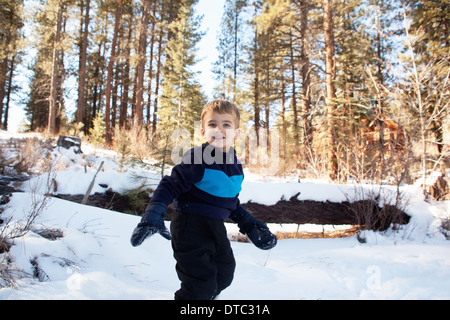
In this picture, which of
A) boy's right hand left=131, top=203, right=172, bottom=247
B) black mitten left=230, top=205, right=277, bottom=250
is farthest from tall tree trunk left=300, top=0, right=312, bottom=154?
boy's right hand left=131, top=203, right=172, bottom=247

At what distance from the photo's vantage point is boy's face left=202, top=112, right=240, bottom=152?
1.46 meters

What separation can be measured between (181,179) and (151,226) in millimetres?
317

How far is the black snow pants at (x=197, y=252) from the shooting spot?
128 cm

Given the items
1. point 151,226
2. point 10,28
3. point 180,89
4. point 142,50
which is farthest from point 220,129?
point 10,28

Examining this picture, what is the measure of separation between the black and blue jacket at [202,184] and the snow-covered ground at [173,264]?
3.08 ft

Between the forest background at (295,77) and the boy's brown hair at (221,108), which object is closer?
the boy's brown hair at (221,108)

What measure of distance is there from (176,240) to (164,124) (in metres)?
14.5

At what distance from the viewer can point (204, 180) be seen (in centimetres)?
138

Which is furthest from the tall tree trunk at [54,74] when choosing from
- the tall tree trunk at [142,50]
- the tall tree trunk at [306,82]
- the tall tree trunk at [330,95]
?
the tall tree trunk at [330,95]

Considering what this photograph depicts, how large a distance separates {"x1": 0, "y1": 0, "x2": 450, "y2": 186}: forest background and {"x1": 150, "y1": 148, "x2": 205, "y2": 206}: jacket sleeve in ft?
9.99

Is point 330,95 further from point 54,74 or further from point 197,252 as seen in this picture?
point 54,74

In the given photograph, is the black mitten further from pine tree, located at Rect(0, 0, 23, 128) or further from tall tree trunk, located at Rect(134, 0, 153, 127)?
pine tree, located at Rect(0, 0, 23, 128)

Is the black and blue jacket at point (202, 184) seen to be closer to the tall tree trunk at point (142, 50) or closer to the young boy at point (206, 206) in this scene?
the young boy at point (206, 206)

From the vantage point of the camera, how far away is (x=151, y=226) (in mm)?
1078
